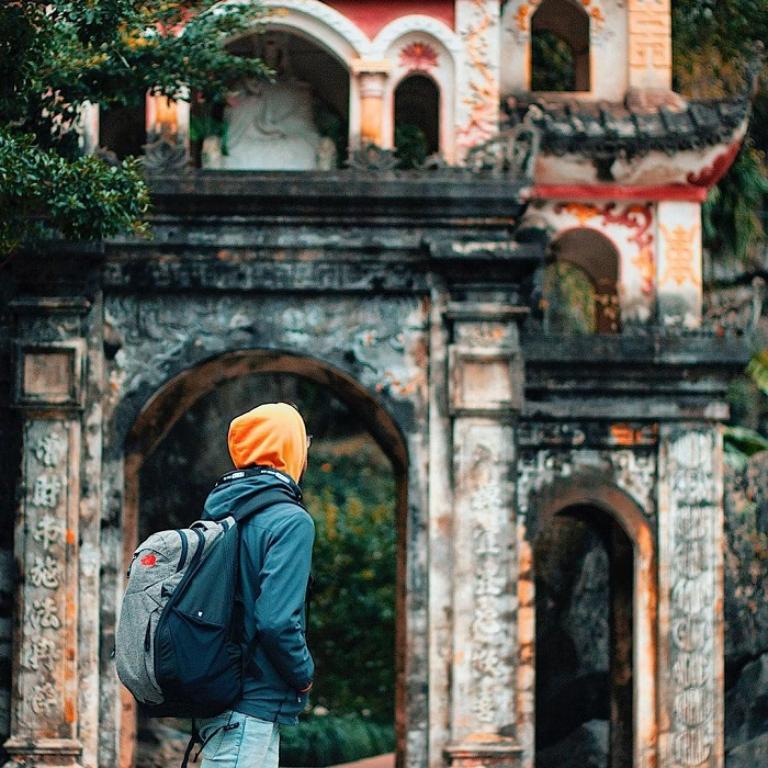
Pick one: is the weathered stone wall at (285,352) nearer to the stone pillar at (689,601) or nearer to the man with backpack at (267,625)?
the stone pillar at (689,601)

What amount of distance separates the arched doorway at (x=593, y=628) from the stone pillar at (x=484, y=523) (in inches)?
36.1

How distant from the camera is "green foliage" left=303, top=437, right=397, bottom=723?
20.3m

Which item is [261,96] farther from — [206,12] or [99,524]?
[99,524]

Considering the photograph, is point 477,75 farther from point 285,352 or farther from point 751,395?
point 751,395

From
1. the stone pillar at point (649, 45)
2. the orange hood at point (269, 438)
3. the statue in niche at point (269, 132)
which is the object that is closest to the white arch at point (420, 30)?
the statue in niche at point (269, 132)

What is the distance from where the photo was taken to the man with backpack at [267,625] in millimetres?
5637

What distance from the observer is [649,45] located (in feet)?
44.4

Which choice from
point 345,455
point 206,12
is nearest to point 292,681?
point 206,12

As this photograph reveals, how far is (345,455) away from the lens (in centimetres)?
2180

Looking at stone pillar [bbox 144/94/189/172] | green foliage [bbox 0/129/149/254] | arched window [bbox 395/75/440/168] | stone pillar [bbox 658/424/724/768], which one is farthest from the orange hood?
stone pillar [bbox 658/424/724/768]

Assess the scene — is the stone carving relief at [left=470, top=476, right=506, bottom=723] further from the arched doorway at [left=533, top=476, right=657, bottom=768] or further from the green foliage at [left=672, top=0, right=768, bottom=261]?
the green foliage at [left=672, top=0, right=768, bottom=261]

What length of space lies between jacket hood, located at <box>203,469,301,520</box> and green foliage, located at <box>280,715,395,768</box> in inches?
541

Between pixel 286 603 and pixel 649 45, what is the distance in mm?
8871

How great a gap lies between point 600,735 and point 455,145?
19.1ft
